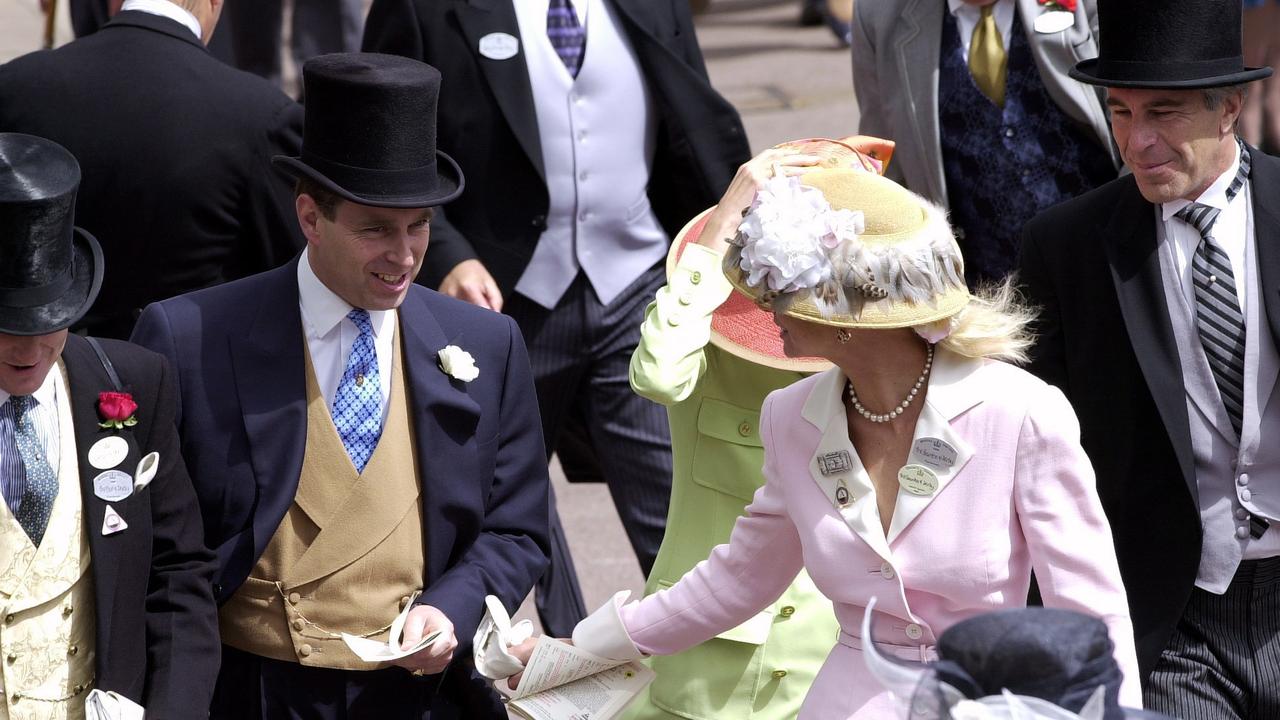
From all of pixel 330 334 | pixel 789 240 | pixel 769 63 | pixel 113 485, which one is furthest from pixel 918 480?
pixel 769 63

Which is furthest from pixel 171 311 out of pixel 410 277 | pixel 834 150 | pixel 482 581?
pixel 834 150

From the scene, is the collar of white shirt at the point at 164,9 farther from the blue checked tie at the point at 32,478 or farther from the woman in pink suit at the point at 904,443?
the woman in pink suit at the point at 904,443

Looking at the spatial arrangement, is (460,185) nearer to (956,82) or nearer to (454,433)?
(454,433)

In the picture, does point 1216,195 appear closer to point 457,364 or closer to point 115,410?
point 457,364

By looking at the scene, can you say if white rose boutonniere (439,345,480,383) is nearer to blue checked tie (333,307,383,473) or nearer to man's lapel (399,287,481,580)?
man's lapel (399,287,481,580)

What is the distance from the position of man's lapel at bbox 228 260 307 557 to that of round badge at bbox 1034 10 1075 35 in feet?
7.94

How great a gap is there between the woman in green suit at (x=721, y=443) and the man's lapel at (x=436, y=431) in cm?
41

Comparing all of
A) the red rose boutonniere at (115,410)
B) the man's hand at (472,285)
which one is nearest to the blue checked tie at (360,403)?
the red rose boutonniere at (115,410)

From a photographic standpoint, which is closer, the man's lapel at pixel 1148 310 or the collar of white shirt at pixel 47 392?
the collar of white shirt at pixel 47 392

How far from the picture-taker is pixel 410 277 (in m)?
3.78

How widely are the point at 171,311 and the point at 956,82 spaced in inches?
98.8

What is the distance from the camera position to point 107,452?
3.47 meters

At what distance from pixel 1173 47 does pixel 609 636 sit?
1697 millimetres

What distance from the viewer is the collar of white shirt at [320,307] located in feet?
12.5
